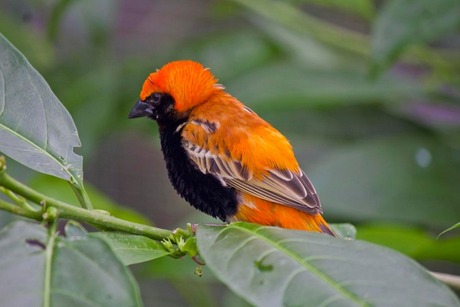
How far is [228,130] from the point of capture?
7.06 ft

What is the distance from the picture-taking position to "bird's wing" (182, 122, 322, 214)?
6.50 ft

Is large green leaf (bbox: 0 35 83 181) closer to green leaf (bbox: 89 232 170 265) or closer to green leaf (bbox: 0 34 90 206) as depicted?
green leaf (bbox: 0 34 90 206)

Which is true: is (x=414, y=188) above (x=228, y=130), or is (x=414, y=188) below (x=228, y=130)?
below

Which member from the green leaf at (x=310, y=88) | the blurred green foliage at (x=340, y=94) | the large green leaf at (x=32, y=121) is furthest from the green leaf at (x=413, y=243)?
the large green leaf at (x=32, y=121)

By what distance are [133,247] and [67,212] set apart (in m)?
0.14

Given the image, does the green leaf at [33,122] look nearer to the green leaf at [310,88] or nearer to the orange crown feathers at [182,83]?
the orange crown feathers at [182,83]

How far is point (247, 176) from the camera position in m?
2.06

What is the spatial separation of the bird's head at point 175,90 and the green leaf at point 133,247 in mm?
909

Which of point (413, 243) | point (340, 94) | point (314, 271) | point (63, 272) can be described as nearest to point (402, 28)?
point (340, 94)

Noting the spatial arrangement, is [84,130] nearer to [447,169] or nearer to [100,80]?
[100,80]

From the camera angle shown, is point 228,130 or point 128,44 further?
point 128,44

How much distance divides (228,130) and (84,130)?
1.68m

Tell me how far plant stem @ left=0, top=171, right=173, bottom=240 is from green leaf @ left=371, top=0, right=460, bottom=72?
5.50 feet

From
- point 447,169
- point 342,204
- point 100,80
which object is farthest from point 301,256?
point 100,80
